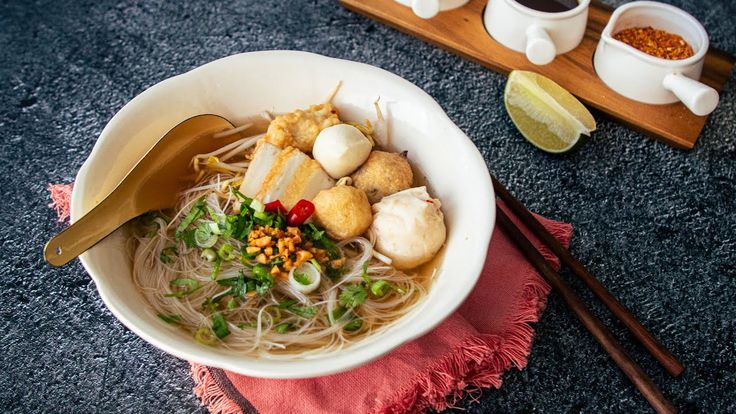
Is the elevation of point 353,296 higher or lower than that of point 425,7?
lower

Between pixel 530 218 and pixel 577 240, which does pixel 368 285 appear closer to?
pixel 530 218

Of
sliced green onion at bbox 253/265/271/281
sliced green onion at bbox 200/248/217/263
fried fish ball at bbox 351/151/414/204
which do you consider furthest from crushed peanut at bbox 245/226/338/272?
fried fish ball at bbox 351/151/414/204

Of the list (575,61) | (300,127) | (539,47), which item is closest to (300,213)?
(300,127)

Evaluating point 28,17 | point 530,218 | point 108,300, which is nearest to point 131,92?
point 28,17

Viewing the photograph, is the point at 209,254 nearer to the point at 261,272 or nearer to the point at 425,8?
the point at 261,272

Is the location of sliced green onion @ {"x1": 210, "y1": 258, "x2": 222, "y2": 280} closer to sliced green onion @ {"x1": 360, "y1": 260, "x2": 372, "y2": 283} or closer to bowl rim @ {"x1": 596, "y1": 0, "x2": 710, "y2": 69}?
sliced green onion @ {"x1": 360, "y1": 260, "x2": 372, "y2": 283}
